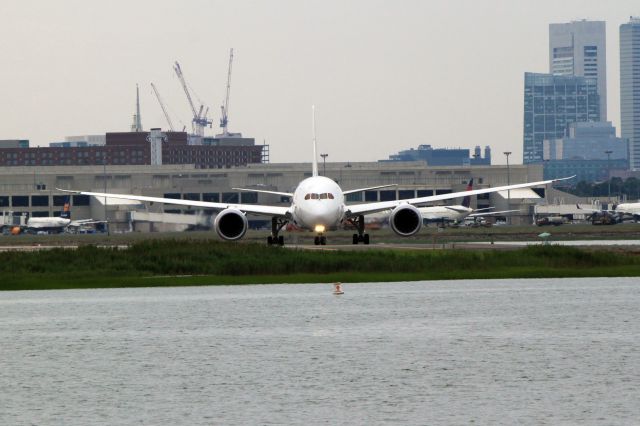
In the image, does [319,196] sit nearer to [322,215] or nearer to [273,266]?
[322,215]

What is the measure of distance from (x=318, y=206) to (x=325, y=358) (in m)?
46.9

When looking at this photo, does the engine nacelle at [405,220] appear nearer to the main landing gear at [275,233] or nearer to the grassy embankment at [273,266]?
the main landing gear at [275,233]

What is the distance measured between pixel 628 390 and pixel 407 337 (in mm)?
Answer: 15034

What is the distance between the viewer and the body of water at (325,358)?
3800 centimetres

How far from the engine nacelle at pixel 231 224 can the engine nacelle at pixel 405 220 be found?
1008 cm

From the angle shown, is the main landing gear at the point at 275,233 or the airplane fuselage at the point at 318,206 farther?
the main landing gear at the point at 275,233

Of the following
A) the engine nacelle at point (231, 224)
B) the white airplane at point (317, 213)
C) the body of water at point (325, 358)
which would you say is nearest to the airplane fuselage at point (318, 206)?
the white airplane at point (317, 213)

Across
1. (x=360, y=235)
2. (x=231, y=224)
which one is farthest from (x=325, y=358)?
(x=360, y=235)

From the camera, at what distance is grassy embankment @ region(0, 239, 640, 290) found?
78625 mm

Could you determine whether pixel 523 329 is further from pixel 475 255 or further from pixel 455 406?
pixel 475 255

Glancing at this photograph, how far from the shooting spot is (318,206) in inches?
3738

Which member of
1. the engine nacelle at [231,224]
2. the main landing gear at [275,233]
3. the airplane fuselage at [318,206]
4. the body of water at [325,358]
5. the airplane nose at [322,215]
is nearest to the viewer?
the body of water at [325,358]

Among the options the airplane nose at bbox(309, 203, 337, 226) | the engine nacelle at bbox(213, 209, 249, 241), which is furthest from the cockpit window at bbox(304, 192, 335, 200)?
the engine nacelle at bbox(213, 209, 249, 241)

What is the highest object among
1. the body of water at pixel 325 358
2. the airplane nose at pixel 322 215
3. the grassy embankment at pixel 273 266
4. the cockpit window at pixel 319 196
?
the cockpit window at pixel 319 196
